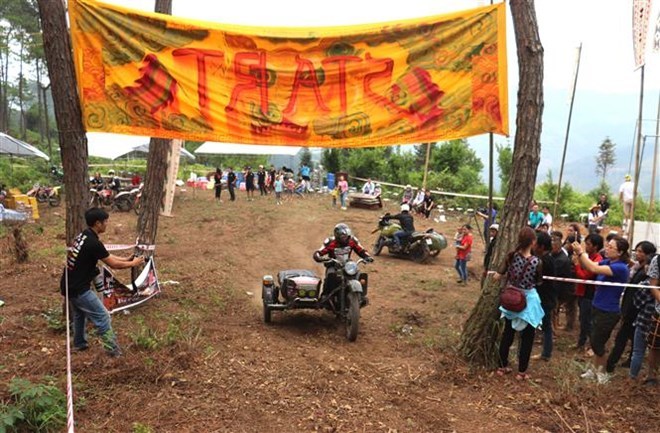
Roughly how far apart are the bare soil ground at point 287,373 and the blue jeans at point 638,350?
173 mm

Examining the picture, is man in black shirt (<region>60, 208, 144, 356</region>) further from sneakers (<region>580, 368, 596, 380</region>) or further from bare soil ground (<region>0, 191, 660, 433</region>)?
sneakers (<region>580, 368, 596, 380</region>)

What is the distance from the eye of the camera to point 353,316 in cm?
633

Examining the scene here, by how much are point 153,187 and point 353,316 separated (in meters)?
4.18

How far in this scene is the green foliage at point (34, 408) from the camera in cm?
355

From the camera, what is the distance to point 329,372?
5.26 metres

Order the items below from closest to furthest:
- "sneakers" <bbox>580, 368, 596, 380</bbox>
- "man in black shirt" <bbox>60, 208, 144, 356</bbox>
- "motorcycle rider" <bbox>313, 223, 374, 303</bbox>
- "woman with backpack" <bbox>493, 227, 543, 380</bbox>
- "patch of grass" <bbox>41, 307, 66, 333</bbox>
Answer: "man in black shirt" <bbox>60, 208, 144, 356</bbox> → "woman with backpack" <bbox>493, 227, 543, 380</bbox> → "sneakers" <bbox>580, 368, 596, 380</bbox> → "patch of grass" <bbox>41, 307, 66, 333</bbox> → "motorcycle rider" <bbox>313, 223, 374, 303</bbox>

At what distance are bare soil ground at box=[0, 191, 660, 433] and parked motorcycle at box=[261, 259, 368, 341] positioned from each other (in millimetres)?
337

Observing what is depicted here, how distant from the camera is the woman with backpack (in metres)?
4.98

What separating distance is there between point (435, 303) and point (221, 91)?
18.3 feet

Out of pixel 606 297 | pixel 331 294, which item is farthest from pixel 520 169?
pixel 331 294

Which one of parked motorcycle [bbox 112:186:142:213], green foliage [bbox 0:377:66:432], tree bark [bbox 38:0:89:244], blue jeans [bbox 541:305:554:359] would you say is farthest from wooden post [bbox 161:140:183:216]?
blue jeans [bbox 541:305:554:359]

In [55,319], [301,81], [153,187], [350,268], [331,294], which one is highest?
[301,81]

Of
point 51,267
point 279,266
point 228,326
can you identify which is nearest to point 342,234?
point 228,326

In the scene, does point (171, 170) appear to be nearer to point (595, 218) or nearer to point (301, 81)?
point (301, 81)
